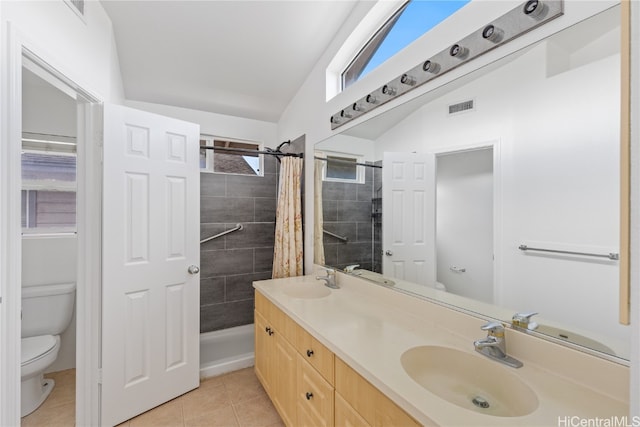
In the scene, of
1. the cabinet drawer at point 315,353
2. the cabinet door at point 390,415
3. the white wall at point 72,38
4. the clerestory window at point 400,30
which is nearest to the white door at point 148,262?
the white wall at point 72,38

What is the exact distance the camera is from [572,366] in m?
0.85

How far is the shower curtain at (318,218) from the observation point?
233 cm

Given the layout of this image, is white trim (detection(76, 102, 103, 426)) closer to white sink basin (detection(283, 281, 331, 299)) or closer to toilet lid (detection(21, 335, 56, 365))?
toilet lid (detection(21, 335, 56, 365))

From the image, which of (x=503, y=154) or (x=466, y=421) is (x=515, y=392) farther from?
(x=503, y=154)

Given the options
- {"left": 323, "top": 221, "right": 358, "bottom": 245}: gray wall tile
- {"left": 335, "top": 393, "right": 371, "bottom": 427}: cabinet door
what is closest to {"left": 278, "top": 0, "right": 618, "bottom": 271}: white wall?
{"left": 323, "top": 221, "right": 358, "bottom": 245}: gray wall tile

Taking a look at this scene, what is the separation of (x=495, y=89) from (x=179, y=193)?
2.02 m

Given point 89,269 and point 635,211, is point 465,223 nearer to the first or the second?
point 635,211

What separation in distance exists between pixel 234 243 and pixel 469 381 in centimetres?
239

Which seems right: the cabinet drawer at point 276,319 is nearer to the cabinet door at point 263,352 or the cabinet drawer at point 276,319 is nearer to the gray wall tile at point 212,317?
the cabinet door at point 263,352

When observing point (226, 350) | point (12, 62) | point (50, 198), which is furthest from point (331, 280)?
point (50, 198)

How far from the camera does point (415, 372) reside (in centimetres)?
102

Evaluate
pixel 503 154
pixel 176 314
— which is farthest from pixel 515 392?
pixel 176 314

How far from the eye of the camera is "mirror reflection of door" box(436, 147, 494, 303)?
116cm

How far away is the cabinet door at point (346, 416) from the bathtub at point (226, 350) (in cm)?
161
